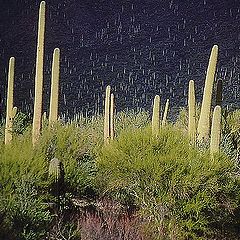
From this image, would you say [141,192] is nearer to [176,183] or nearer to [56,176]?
[176,183]

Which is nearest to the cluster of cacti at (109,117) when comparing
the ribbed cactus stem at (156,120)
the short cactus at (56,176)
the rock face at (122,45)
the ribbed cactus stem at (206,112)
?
the ribbed cactus stem at (156,120)

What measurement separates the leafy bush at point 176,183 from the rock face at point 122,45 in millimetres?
20996

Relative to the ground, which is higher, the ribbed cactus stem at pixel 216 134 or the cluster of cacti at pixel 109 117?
the cluster of cacti at pixel 109 117

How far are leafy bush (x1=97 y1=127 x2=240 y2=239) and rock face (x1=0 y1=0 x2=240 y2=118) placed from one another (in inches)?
827

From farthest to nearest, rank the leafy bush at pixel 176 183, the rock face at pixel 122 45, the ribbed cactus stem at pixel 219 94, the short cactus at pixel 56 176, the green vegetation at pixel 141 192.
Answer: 1. the rock face at pixel 122 45
2. the ribbed cactus stem at pixel 219 94
3. the short cactus at pixel 56 176
4. the leafy bush at pixel 176 183
5. the green vegetation at pixel 141 192

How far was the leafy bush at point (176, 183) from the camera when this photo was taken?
1020cm

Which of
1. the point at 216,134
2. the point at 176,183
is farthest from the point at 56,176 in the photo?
the point at 216,134

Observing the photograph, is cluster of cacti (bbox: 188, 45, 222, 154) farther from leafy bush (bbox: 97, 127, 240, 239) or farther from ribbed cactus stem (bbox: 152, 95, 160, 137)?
leafy bush (bbox: 97, 127, 240, 239)

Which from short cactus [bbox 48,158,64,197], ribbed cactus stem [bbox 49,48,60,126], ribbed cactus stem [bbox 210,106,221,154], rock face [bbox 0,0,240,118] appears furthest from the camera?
rock face [bbox 0,0,240,118]

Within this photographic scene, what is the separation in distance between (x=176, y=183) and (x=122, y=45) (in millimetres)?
26767

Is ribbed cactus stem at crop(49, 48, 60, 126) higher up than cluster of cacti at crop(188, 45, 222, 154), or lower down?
higher up

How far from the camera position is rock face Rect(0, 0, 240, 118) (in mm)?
33281

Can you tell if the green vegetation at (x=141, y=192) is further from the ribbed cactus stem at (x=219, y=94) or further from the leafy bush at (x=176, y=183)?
the ribbed cactus stem at (x=219, y=94)

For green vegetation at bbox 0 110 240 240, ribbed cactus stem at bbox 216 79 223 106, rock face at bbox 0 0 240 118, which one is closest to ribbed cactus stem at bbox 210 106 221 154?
green vegetation at bbox 0 110 240 240
